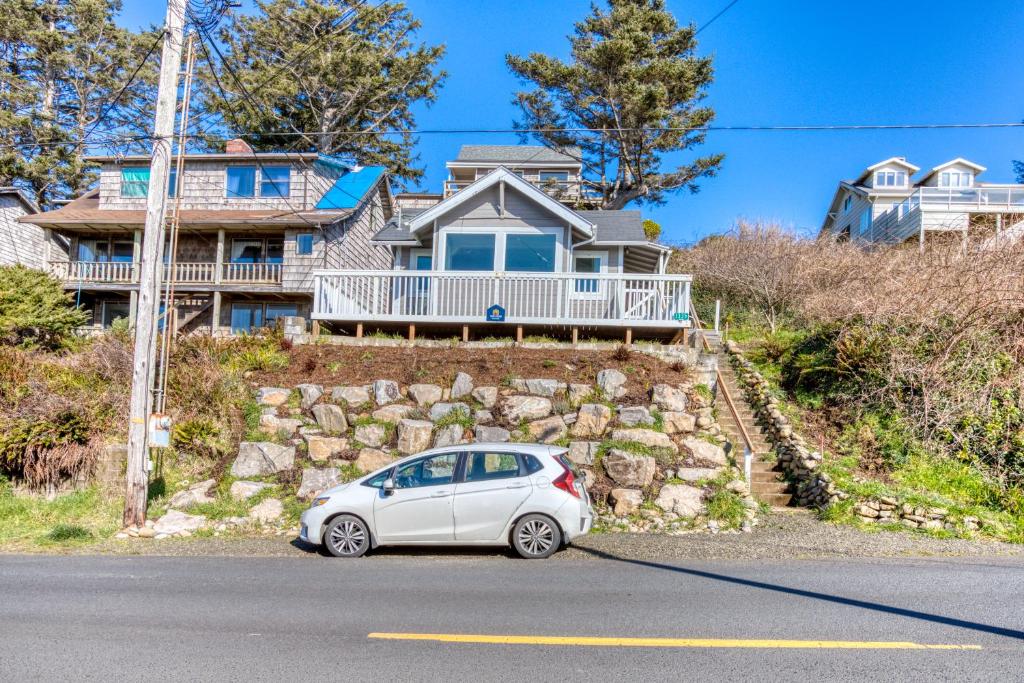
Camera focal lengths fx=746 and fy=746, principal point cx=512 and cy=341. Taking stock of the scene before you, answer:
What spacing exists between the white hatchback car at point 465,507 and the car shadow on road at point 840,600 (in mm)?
1000

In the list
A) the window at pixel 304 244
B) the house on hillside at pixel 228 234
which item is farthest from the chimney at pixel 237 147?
the window at pixel 304 244

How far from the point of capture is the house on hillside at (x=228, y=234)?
92.2ft

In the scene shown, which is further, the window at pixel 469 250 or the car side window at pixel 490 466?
the window at pixel 469 250

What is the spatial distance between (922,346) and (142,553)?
47.4ft

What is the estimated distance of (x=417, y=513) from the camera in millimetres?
9984

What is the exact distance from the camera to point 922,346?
1492 cm

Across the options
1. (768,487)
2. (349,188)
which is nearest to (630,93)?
(349,188)

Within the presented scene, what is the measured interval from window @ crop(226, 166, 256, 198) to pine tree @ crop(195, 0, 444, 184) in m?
6.22

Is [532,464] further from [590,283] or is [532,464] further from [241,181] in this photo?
[241,181]

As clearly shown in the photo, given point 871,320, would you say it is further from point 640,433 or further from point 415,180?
point 415,180

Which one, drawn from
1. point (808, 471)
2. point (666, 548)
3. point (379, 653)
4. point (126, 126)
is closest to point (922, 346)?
point (808, 471)

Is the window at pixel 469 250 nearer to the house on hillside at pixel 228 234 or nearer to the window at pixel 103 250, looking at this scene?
the house on hillside at pixel 228 234

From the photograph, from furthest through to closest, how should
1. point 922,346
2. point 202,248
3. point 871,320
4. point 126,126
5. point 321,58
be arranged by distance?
point 126,126 → point 321,58 → point 202,248 → point 871,320 → point 922,346

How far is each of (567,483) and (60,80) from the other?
40.6 m
